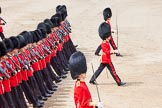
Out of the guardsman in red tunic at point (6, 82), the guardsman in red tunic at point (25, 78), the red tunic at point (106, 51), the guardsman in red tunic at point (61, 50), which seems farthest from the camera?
the guardsman in red tunic at point (61, 50)

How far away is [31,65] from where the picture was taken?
31.1ft

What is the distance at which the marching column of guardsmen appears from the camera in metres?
8.28

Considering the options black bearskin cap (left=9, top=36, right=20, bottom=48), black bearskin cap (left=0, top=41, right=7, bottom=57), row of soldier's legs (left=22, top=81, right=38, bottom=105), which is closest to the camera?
black bearskin cap (left=0, top=41, right=7, bottom=57)

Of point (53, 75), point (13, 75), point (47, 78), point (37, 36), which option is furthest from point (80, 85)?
point (53, 75)

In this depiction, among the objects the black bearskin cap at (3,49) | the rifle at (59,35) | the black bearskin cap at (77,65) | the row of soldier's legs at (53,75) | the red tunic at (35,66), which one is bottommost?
the row of soldier's legs at (53,75)

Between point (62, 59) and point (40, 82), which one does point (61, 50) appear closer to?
point (62, 59)

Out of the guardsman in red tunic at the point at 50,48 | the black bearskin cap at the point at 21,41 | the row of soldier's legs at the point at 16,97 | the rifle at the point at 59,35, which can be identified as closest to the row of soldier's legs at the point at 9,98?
the row of soldier's legs at the point at 16,97

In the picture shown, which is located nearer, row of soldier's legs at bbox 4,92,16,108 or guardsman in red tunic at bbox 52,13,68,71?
row of soldier's legs at bbox 4,92,16,108

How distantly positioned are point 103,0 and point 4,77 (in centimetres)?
2561

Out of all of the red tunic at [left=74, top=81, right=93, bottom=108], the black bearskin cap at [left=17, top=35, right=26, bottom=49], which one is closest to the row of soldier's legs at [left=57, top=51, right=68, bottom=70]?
the black bearskin cap at [left=17, top=35, right=26, bottom=49]

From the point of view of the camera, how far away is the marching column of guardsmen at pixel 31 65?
828 centimetres

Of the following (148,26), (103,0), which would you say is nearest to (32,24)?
(148,26)

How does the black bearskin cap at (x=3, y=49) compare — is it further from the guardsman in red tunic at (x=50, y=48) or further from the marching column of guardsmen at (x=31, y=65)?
the guardsman in red tunic at (x=50, y=48)

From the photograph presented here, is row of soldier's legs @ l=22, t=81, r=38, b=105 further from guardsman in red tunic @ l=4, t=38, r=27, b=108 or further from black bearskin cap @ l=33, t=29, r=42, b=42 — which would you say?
black bearskin cap @ l=33, t=29, r=42, b=42
